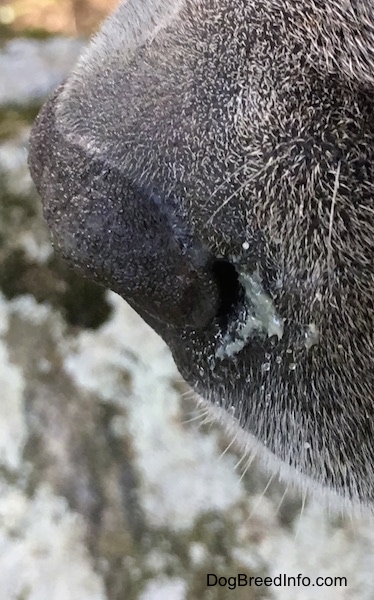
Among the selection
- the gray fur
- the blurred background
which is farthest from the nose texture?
the blurred background

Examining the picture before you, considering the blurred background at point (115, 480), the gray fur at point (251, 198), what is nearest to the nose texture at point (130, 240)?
the gray fur at point (251, 198)

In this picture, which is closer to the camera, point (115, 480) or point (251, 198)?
point (251, 198)

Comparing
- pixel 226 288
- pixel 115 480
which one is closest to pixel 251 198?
pixel 226 288

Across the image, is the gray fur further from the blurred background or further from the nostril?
the blurred background

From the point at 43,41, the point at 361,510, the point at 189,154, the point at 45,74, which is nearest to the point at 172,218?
the point at 189,154

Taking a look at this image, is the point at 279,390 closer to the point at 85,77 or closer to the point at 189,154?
the point at 189,154

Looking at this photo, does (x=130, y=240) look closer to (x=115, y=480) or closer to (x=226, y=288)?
(x=226, y=288)

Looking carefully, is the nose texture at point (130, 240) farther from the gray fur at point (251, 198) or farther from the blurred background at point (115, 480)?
the blurred background at point (115, 480)
